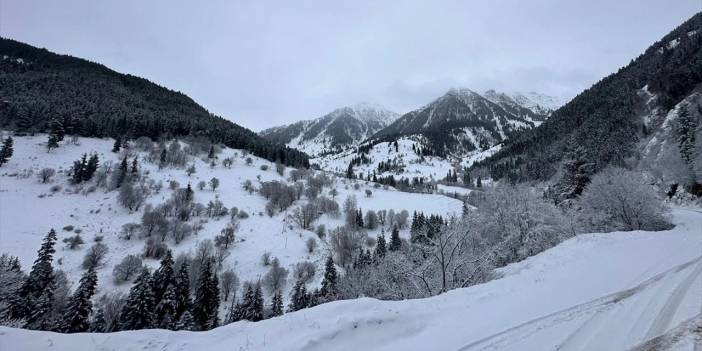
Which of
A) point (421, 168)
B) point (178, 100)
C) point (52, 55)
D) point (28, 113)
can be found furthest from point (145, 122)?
point (421, 168)

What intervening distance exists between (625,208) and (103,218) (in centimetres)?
7684

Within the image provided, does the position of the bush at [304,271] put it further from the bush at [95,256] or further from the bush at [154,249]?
the bush at [95,256]

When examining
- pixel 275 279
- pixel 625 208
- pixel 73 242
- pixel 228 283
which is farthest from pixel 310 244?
pixel 625 208

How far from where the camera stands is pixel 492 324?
18.0 ft

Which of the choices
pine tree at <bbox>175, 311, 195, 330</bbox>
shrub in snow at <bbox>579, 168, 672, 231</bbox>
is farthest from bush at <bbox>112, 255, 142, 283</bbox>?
shrub in snow at <bbox>579, 168, 672, 231</bbox>

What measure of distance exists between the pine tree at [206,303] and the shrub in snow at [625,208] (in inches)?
1606

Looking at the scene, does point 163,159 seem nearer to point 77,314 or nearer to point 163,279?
point 163,279

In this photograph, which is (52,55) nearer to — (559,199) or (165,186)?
(165,186)

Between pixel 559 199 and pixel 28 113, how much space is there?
121228 millimetres

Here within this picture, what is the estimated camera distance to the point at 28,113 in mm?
73125

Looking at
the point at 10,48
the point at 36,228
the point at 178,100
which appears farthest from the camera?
the point at 178,100

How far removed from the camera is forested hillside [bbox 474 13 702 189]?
73.0 m

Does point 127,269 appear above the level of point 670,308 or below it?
below

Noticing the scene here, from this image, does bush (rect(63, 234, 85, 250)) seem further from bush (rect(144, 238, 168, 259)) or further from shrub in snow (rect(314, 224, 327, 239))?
shrub in snow (rect(314, 224, 327, 239))
